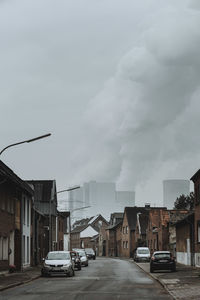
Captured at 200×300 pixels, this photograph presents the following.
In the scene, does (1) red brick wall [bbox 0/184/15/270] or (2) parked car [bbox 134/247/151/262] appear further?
(2) parked car [bbox 134/247/151/262]

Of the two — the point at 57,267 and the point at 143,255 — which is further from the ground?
the point at 57,267

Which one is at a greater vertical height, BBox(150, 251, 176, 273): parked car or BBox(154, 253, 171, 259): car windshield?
BBox(154, 253, 171, 259): car windshield

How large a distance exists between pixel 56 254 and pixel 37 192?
35724 millimetres

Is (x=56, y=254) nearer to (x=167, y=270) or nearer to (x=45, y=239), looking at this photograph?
(x=167, y=270)

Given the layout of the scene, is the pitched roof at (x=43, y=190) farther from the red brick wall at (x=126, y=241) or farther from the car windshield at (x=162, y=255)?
the red brick wall at (x=126, y=241)

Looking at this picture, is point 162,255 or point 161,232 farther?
point 161,232

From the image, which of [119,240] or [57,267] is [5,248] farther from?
[119,240]

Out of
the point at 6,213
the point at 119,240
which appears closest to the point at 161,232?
the point at 6,213

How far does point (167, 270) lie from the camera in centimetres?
4169

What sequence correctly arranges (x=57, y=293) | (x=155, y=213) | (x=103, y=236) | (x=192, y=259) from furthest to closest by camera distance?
(x=103, y=236)
(x=155, y=213)
(x=192, y=259)
(x=57, y=293)

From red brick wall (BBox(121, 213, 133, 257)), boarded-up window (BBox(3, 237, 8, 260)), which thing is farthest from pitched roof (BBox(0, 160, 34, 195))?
red brick wall (BBox(121, 213, 133, 257))

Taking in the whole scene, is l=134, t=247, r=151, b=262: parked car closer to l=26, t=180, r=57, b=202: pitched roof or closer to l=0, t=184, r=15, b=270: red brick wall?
l=26, t=180, r=57, b=202: pitched roof

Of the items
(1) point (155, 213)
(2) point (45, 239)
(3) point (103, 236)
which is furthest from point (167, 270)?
(3) point (103, 236)

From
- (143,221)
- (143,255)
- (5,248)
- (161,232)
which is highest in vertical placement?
(143,221)
